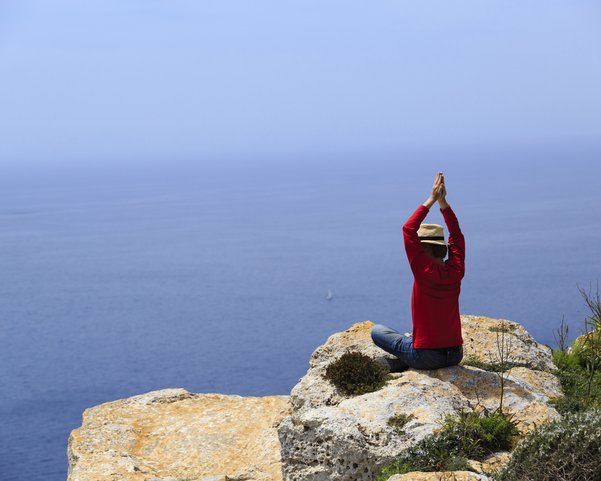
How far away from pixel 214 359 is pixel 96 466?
13997cm

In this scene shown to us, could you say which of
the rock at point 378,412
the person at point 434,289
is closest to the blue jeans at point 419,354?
the person at point 434,289

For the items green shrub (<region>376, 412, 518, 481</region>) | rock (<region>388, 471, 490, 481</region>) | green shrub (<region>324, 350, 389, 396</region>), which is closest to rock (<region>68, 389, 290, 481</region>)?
green shrub (<region>324, 350, 389, 396</region>)

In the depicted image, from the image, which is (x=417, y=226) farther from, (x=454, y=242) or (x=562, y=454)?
(x=562, y=454)

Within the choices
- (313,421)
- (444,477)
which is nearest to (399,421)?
(313,421)

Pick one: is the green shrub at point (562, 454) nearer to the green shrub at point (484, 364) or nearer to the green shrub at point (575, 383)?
the green shrub at point (575, 383)

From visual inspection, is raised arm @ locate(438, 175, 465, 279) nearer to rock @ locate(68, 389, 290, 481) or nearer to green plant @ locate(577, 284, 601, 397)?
green plant @ locate(577, 284, 601, 397)

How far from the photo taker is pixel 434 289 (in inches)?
539

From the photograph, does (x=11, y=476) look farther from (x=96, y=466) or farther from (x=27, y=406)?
(x=96, y=466)

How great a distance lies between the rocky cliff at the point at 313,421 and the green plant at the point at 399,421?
7cm

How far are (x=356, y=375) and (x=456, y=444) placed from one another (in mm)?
2554

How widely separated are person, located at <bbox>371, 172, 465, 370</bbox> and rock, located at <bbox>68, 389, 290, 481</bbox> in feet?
10.7

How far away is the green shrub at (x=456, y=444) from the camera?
37.1 feet

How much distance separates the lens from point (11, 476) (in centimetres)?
11225

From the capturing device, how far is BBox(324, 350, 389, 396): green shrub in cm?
1350
